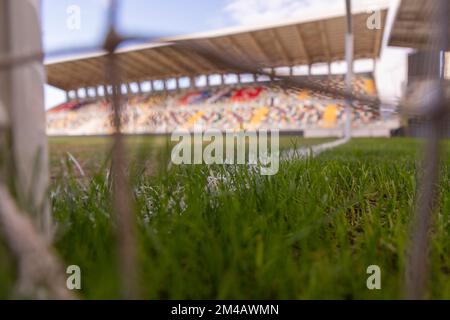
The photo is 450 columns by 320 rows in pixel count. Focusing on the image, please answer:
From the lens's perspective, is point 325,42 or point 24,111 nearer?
point 24,111

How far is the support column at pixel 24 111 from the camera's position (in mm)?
287

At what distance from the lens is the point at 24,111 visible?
30 centimetres

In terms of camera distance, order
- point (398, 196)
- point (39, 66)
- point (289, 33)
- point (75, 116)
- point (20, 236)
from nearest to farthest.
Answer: point (20, 236), point (39, 66), point (398, 196), point (289, 33), point (75, 116)

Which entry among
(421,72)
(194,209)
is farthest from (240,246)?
(421,72)

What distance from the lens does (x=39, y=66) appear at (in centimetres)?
32

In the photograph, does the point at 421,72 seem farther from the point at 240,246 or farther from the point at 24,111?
the point at 24,111

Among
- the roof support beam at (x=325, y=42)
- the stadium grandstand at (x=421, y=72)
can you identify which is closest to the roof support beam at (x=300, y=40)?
the roof support beam at (x=325, y=42)

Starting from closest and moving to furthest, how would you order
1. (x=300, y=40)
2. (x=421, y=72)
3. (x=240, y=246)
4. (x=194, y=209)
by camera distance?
1. (x=421, y=72)
2. (x=240, y=246)
3. (x=194, y=209)
4. (x=300, y=40)

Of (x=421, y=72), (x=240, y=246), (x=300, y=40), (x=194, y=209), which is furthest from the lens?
(x=300, y=40)

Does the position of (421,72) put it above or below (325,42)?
below

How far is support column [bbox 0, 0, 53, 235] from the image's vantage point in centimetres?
29
